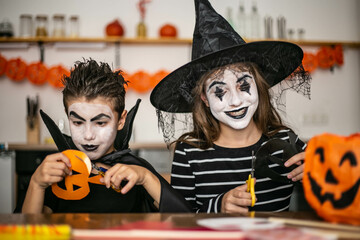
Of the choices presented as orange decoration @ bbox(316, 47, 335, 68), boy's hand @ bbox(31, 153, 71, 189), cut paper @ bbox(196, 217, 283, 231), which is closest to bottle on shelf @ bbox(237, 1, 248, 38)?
orange decoration @ bbox(316, 47, 335, 68)

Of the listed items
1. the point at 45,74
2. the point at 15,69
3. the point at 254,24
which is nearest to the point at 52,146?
the point at 45,74

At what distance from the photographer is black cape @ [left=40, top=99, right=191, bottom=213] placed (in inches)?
39.8

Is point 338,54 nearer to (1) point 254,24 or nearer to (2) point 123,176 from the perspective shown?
(1) point 254,24

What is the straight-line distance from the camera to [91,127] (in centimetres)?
117

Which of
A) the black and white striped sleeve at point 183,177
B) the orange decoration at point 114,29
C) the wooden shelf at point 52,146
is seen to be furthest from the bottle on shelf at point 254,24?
the black and white striped sleeve at point 183,177

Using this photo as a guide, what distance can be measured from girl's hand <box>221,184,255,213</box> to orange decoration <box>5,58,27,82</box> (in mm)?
3032

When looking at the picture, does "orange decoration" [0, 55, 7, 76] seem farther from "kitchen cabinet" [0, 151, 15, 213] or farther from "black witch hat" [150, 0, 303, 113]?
"black witch hat" [150, 0, 303, 113]

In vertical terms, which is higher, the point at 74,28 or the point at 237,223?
the point at 74,28

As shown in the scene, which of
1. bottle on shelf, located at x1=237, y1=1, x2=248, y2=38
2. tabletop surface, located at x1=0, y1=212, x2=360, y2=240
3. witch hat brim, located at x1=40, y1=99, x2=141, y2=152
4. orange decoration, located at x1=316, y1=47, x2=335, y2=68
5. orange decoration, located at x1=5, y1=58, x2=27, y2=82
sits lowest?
tabletop surface, located at x1=0, y1=212, x2=360, y2=240

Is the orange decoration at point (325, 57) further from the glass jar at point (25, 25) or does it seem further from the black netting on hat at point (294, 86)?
the glass jar at point (25, 25)

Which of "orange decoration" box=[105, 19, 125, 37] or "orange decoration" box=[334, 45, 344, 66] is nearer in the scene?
"orange decoration" box=[105, 19, 125, 37]

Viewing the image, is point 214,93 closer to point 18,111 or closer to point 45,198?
point 45,198

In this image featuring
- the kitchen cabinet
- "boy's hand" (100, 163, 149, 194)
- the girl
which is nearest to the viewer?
"boy's hand" (100, 163, 149, 194)

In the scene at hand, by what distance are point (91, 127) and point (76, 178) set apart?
208 millimetres
